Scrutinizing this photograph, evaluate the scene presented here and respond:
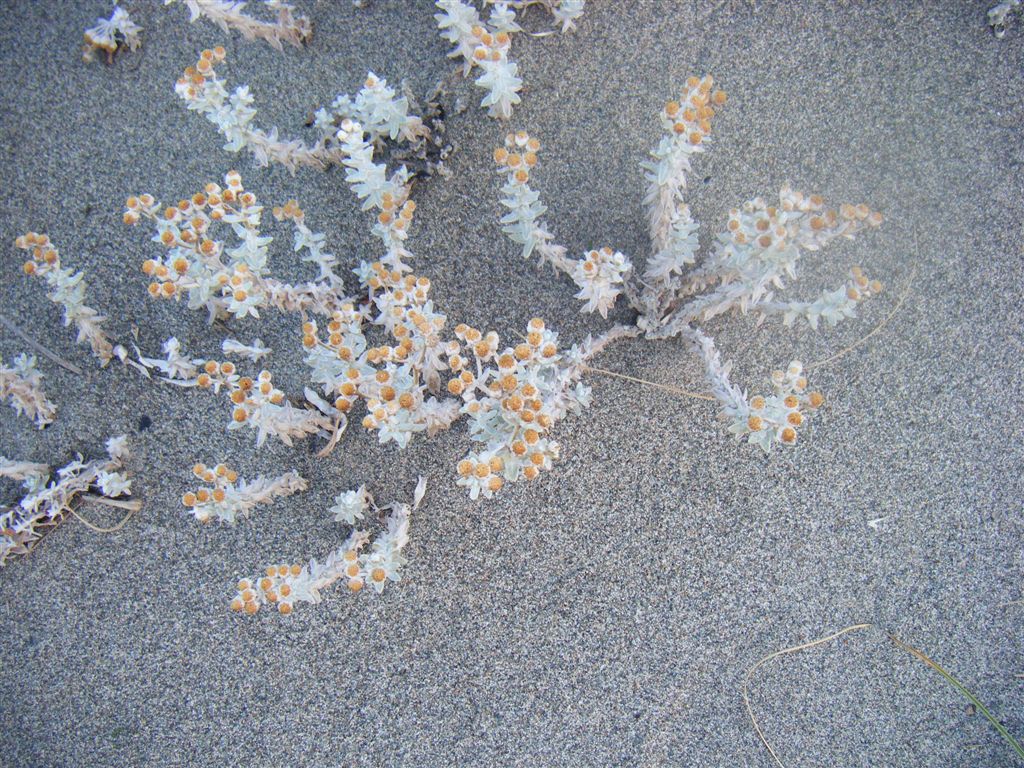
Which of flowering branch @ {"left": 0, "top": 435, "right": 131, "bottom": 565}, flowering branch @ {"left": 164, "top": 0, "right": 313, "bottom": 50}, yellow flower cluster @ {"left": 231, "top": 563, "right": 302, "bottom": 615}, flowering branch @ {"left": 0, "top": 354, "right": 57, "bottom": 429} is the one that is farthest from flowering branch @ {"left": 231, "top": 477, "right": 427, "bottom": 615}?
flowering branch @ {"left": 164, "top": 0, "right": 313, "bottom": 50}

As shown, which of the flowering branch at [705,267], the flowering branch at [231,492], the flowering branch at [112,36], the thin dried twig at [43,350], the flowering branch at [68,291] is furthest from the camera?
the flowering branch at [112,36]

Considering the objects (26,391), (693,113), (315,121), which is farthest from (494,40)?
(26,391)

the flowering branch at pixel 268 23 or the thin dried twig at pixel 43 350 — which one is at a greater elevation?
the flowering branch at pixel 268 23

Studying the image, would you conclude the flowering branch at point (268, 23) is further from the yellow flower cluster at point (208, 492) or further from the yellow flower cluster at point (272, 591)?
the yellow flower cluster at point (272, 591)

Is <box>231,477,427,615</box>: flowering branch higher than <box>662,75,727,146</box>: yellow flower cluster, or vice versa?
<box>662,75,727,146</box>: yellow flower cluster

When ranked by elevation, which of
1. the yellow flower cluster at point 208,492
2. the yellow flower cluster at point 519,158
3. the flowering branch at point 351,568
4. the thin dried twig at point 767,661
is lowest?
the thin dried twig at point 767,661

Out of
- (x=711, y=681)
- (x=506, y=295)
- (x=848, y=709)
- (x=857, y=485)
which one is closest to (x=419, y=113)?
(x=506, y=295)

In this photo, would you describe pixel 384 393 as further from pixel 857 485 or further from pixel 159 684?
pixel 857 485

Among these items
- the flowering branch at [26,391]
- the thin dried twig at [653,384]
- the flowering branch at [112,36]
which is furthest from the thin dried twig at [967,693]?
the flowering branch at [112,36]

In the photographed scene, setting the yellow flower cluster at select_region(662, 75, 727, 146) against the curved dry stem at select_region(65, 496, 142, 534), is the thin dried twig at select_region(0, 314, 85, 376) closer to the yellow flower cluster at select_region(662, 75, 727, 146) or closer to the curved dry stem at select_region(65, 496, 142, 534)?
the curved dry stem at select_region(65, 496, 142, 534)
